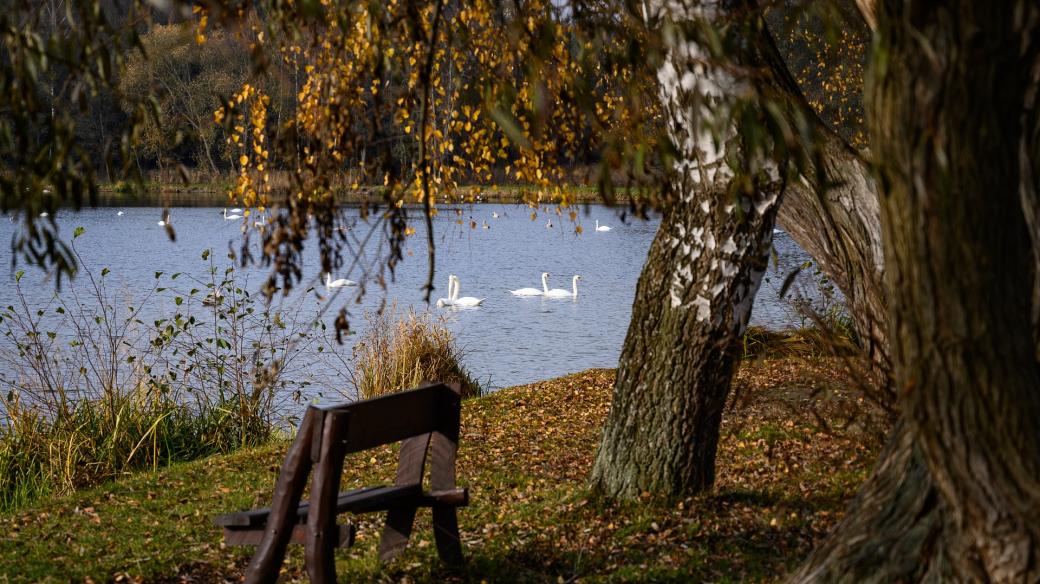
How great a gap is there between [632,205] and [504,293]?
1886cm

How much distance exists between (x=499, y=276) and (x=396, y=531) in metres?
20.5

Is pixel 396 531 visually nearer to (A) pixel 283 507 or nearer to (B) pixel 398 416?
(B) pixel 398 416

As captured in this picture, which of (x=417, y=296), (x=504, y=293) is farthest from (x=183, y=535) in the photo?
(x=504, y=293)

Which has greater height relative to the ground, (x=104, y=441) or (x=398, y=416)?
(x=398, y=416)

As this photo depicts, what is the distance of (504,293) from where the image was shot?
22.3 meters

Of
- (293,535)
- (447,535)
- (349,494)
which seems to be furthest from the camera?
(447,535)

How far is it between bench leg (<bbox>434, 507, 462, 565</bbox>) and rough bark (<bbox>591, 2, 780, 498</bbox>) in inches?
45.9

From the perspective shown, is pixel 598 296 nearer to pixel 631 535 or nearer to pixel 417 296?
pixel 417 296

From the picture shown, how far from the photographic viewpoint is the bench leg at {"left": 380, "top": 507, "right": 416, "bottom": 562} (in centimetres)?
509

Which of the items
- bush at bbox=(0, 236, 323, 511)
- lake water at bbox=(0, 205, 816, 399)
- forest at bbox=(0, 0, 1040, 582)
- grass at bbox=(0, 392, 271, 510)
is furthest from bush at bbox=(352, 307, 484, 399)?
grass at bbox=(0, 392, 271, 510)

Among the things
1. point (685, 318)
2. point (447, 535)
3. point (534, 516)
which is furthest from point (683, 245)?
point (447, 535)

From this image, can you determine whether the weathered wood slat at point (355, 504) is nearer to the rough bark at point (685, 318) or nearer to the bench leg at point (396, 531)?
the bench leg at point (396, 531)

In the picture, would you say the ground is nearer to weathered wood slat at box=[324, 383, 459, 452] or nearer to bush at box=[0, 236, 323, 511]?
bush at box=[0, 236, 323, 511]

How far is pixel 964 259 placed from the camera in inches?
105
